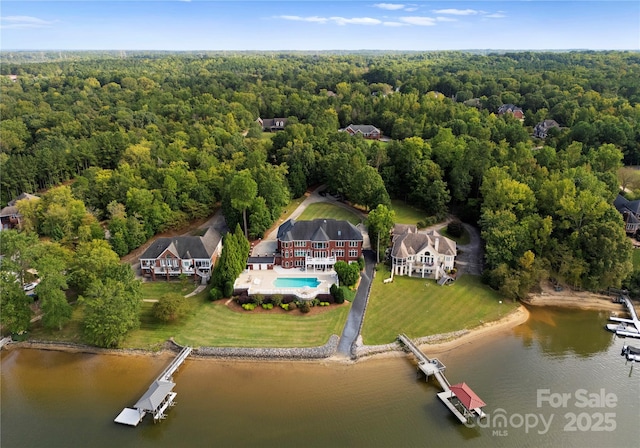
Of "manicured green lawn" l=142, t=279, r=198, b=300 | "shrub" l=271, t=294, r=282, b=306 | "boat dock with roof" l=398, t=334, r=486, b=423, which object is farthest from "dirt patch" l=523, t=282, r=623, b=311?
"manicured green lawn" l=142, t=279, r=198, b=300

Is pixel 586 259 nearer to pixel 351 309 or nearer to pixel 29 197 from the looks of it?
pixel 351 309

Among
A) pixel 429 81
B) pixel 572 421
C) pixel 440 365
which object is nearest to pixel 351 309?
pixel 440 365

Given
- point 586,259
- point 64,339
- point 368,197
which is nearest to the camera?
point 64,339

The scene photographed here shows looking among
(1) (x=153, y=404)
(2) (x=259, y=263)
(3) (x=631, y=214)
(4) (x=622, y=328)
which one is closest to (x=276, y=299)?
(2) (x=259, y=263)

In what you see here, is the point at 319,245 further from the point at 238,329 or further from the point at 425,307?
the point at 238,329

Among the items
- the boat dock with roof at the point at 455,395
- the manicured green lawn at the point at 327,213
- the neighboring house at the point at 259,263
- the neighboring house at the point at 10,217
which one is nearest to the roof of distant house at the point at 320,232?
the neighboring house at the point at 259,263

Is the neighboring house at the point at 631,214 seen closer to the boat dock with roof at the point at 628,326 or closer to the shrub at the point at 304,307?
the boat dock with roof at the point at 628,326
